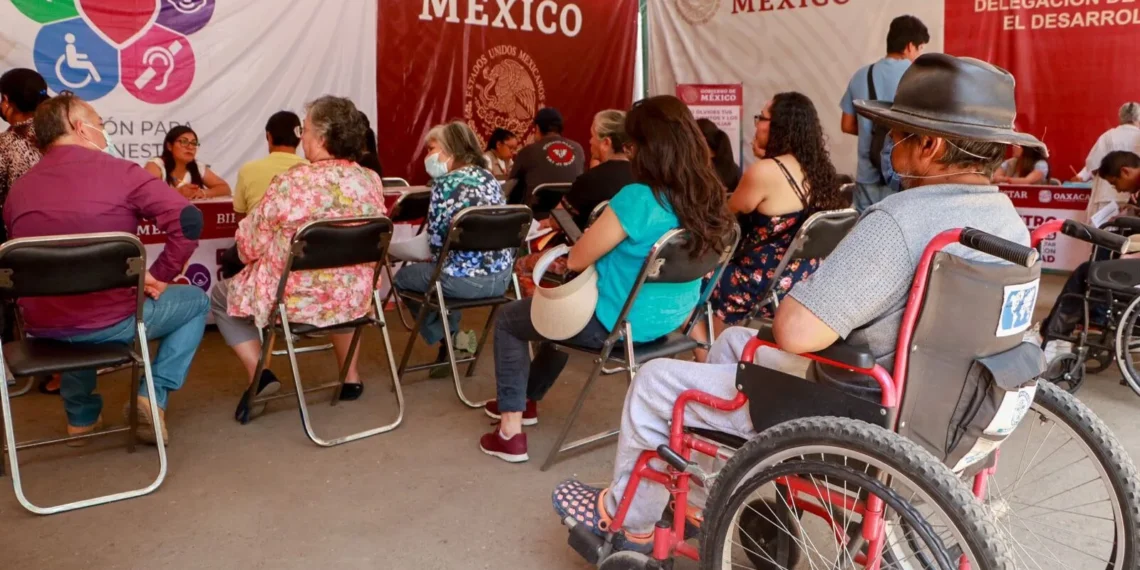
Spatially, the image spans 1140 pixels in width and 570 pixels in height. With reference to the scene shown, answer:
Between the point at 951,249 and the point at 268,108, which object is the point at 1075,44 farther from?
the point at 951,249

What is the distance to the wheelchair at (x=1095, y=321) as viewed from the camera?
391 centimetres

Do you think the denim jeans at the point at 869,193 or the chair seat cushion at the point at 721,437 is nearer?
the chair seat cushion at the point at 721,437

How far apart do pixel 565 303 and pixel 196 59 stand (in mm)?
4185

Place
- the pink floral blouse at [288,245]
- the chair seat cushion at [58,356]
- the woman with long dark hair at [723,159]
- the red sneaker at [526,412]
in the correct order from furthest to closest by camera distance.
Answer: the woman with long dark hair at [723,159], the red sneaker at [526,412], the pink floral blouse at [288,245], the chair seat cushion at [58,356]

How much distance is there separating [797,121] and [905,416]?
2.19 meters

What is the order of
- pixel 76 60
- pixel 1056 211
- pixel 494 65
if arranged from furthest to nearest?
pixel 494 65 < pixel 1056 211 < pixel 76 60

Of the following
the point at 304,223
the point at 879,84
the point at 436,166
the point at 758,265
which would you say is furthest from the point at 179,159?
the point at 879,84

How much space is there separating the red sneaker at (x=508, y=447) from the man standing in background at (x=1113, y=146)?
503 cm

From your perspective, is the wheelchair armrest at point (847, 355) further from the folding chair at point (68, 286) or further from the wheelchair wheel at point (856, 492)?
the folding chair at point (68, 286)

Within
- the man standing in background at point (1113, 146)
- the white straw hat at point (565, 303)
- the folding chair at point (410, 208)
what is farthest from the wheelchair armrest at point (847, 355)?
the man standing in background at point (1113, 146)

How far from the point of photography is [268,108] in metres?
6.42

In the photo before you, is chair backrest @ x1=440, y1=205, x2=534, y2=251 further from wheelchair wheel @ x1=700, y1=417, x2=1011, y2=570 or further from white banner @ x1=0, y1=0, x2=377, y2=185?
white banner @ x1=0, y1=0, x2=377, y2=185

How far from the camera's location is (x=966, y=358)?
5.17 feet

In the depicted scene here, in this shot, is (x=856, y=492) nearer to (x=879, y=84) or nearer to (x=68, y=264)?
(x=68, y=264)
